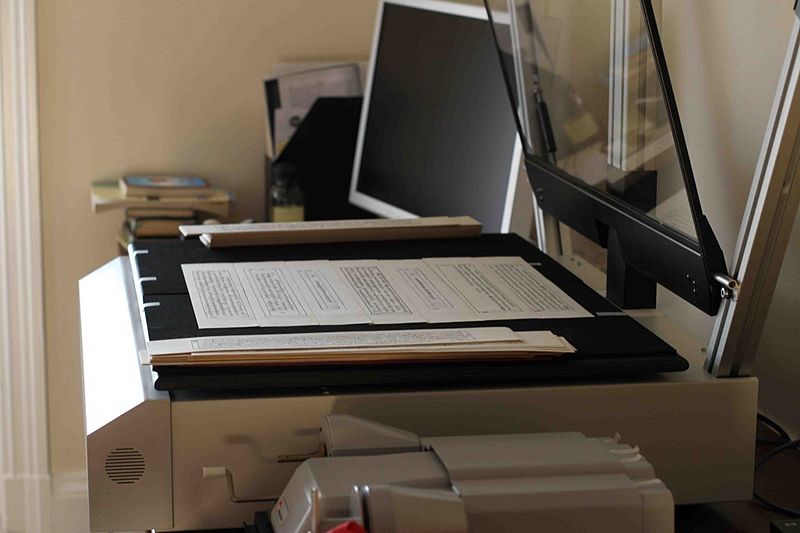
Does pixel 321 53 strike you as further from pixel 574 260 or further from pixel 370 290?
pixel 370 290

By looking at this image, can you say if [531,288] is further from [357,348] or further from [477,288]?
[357,348]

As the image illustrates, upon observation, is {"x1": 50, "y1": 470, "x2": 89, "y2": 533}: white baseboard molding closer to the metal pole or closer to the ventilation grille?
the ventilation grille

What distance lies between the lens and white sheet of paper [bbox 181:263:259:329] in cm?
105

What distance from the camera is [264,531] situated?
0.84 metres

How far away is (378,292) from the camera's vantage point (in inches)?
45.8

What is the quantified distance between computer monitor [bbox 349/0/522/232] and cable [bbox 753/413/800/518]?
549 mm

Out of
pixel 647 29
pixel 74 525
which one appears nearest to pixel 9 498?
pixel 74 525

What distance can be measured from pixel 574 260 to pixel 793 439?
1.21ft

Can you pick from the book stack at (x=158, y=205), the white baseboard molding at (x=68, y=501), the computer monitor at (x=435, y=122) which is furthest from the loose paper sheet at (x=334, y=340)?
the white baseboard molding at (x=68, y=501)

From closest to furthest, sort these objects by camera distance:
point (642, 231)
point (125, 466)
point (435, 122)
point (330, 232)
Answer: point (125, 466)
point (642, 231)
point (330, 232)
point (435, 122)

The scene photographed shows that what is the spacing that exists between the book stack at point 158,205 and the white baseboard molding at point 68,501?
634 mm

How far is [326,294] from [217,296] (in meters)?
0.11

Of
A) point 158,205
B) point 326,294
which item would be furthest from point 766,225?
point 158,205

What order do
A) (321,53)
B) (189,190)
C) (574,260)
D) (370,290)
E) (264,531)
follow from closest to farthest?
(264,531) < (370,290) < (574,260) < (189,190) < (321,53)
